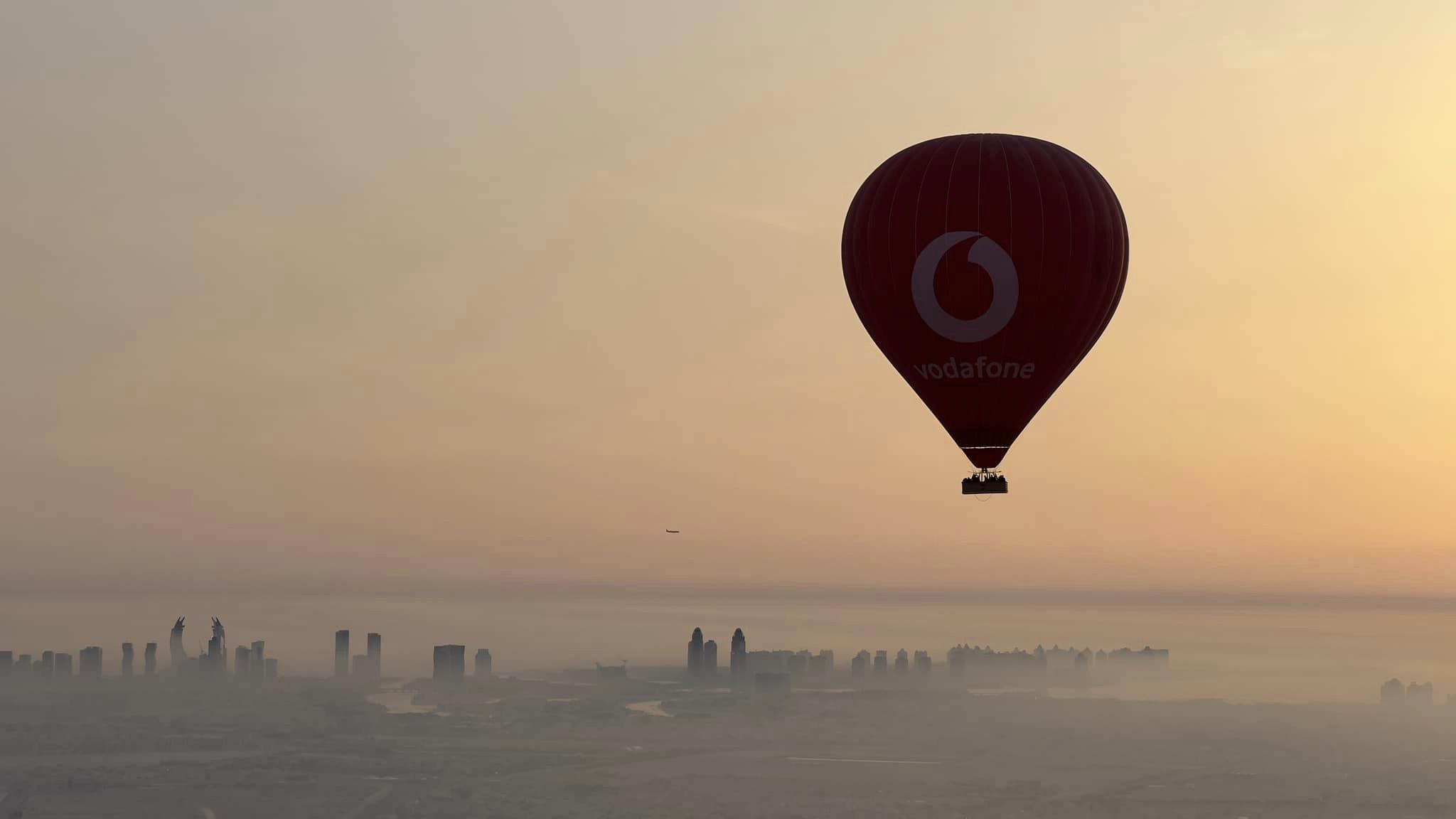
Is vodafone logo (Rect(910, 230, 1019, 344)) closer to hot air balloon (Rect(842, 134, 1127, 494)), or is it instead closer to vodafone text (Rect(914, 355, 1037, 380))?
hot air balloon (Rect(842, 134, 1127, 494))

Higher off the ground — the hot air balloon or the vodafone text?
the hot air balloon

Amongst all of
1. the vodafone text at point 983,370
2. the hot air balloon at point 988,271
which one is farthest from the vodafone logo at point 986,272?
the vodafone text at point 983,370

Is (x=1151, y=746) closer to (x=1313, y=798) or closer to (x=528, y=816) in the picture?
(x=1313, y=798)

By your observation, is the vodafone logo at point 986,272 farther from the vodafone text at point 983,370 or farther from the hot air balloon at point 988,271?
the vodafone text at point 983,370

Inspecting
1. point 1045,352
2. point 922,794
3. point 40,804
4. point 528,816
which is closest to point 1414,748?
point 922,794

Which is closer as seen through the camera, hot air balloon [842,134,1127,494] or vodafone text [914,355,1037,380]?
hot air balloon [842,134,1127,494]

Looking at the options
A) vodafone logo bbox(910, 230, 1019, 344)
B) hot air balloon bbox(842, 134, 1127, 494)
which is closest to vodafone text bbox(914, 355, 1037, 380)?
hot air balloon bbox(842, 134, 1127, 494)
